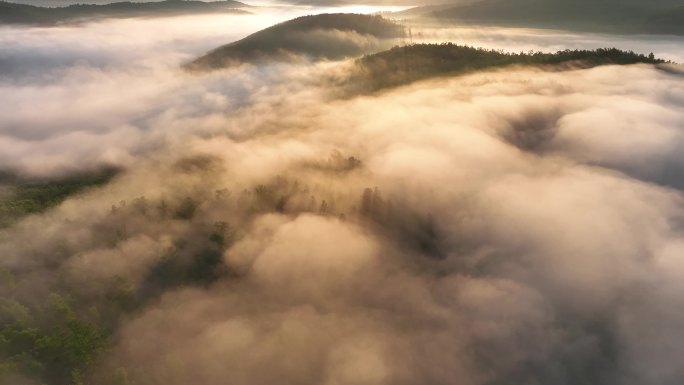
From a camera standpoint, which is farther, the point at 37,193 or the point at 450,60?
the point at 450,60

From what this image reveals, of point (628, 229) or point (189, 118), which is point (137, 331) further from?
point (189, 118)

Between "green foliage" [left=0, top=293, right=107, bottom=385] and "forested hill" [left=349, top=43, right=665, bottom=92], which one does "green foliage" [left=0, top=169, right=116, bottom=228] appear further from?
"forested hill" [left=349, top=43, right=665, bottom=92]

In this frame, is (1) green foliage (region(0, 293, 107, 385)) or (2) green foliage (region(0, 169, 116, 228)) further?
(2) green foliage (region(0, 169, 116, 228))

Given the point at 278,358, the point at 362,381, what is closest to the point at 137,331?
the point at 278,358

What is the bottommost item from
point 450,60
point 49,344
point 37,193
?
point 49,344

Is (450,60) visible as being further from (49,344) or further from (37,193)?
(49,344)

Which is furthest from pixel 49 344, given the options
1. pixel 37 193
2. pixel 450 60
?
pixel 450 60

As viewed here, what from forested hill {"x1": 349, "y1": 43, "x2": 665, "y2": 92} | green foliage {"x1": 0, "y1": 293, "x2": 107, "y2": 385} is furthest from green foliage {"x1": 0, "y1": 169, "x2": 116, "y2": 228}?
forested hill {"x1": 349, "y1": 43, "x2": 665, "y2": 92}

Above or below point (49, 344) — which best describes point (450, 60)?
above
